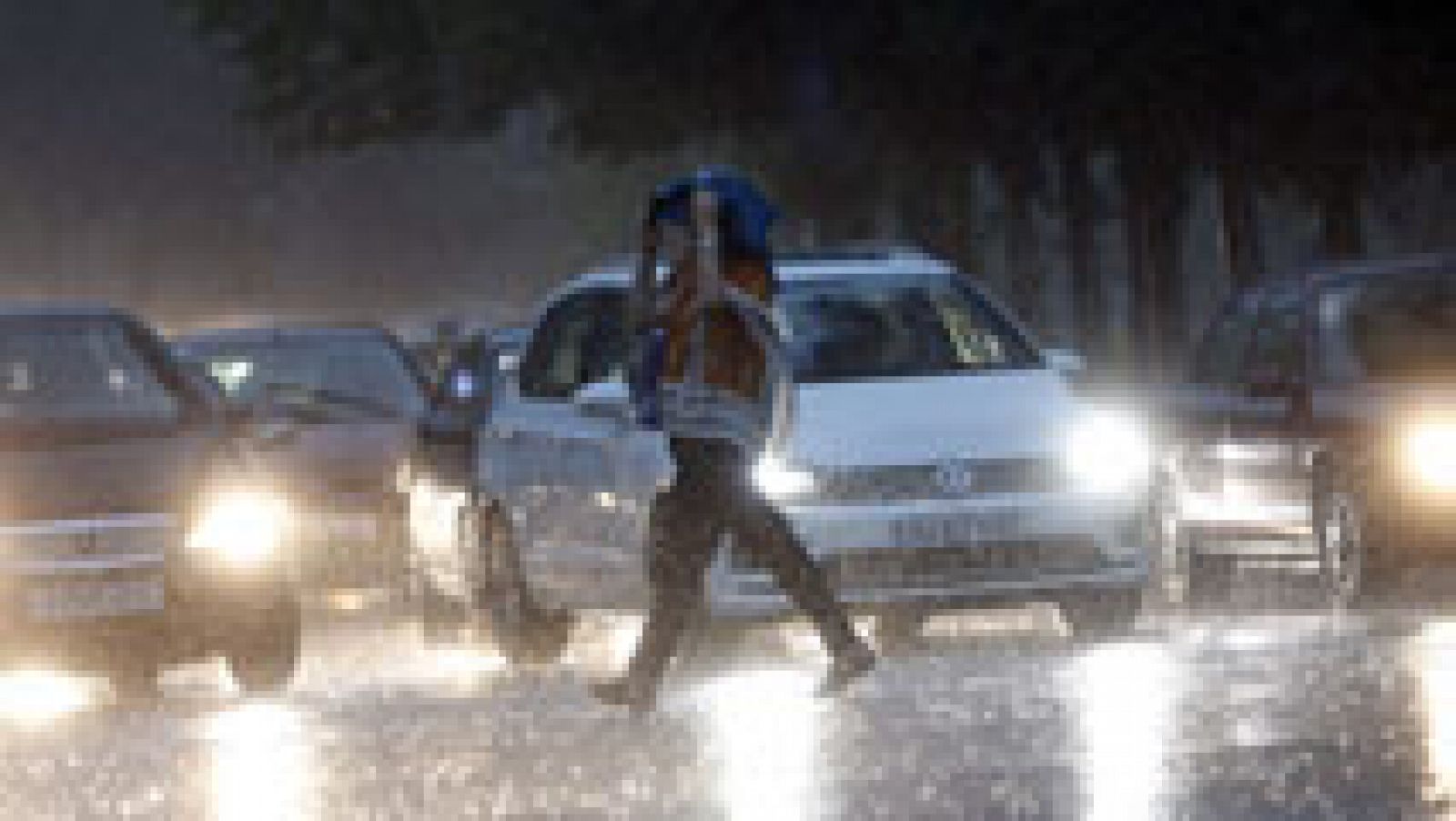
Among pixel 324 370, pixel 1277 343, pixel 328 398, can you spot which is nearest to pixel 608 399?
pixel 1277 343

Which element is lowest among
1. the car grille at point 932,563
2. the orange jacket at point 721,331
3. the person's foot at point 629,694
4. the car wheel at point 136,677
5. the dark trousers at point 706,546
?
the car wheel at point 136,677

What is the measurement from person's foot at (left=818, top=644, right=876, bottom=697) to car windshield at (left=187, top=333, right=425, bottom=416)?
1149 cm

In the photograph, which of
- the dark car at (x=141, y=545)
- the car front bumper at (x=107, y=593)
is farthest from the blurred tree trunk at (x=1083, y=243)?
the car front bumper at (x=107, y=593)

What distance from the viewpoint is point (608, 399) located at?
60.1 feet

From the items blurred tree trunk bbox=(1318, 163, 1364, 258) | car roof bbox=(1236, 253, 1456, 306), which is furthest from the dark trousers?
blurred tree trunk bbox=(1318, 163, 1364, 258)

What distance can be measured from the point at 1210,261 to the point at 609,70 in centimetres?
4748

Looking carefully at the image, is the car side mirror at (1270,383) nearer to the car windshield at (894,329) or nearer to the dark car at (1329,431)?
the dark car at (1329,431)

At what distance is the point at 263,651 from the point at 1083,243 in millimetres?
40460

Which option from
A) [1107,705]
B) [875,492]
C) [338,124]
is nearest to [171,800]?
[1107,705]

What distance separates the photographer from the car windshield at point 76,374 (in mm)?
19875

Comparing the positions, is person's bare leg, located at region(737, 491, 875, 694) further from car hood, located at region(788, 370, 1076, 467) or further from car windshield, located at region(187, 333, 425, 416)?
car windshield, located at region(187, 333, 425, 416)

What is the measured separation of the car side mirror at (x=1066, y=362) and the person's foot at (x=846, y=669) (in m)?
3.25

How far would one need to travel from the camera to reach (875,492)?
59.2ft

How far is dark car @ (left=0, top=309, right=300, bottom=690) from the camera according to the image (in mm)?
18984
